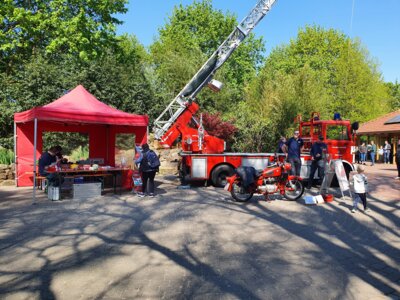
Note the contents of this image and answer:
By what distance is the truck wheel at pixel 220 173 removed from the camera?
1297cm

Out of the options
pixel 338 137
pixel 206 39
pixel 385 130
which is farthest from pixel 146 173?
pixel 206 39

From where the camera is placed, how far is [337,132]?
13211 millimetres

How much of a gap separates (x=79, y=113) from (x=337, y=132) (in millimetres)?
8804

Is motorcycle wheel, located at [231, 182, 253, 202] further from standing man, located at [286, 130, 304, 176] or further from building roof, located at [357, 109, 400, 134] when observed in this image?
building roof, located at [357, 109, 400, 134]

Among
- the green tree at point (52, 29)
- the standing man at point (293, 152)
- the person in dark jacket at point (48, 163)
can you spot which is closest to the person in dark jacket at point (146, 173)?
the person in dark jacket at point (48, 163)

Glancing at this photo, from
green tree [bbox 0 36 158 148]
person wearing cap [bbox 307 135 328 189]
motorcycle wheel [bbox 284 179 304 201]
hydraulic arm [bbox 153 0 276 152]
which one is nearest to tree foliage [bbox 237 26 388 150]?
hydraulic arm [bbox 153 0 276 152]

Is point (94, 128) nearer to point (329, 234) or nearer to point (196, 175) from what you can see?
point (196, 175)

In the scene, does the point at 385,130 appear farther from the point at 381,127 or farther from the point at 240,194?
the point at 240,194

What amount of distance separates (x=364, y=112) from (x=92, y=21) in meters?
27.6

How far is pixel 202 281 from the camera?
4.57m

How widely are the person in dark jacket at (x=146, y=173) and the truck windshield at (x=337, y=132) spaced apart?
21.1 feet

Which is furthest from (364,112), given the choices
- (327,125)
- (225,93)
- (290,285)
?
(290,285)

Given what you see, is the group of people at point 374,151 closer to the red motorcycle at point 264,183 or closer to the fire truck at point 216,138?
the fire truck at point 216,138

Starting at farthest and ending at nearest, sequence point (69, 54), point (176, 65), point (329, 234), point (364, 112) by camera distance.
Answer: point (364, 112) → point (176, 65) → point (69, 54) → point (329, 234)
